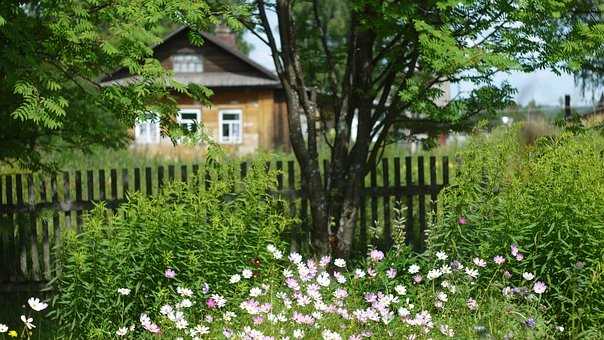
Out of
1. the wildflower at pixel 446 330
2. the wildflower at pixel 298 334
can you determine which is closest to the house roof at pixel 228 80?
the wildflower at pixel 446 330

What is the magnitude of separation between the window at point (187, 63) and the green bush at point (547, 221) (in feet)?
82.2

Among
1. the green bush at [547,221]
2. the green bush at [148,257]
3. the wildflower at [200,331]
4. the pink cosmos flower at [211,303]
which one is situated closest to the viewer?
the wildflower at [200,331]

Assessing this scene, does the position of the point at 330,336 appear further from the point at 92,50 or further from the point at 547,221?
the point at 92,50

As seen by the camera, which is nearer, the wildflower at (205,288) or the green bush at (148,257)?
the wildflower at (205,288)

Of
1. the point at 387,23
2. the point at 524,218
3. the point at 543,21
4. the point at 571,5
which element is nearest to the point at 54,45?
the point at 387,23

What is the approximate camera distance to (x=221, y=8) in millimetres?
6145

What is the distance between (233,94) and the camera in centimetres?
2933

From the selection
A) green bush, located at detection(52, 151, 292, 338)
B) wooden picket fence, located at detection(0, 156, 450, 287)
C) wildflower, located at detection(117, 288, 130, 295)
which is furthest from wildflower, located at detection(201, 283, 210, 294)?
wooden picket fence, located at detection(0, 156, 450, 287)

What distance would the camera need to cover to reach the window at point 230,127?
2928 centimetres

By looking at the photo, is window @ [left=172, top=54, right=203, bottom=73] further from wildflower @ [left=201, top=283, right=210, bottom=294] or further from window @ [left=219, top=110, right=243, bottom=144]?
wildflower @ [left=201, top=283, right=210, bottom=294]

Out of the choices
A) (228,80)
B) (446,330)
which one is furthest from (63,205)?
(228,80)

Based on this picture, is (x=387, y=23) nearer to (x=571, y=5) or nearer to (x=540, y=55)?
(x=540, y=55)

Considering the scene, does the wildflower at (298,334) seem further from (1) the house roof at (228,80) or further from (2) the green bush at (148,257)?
(1) the house roof at (228,80)

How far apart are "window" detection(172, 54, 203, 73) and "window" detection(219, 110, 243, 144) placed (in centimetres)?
198
